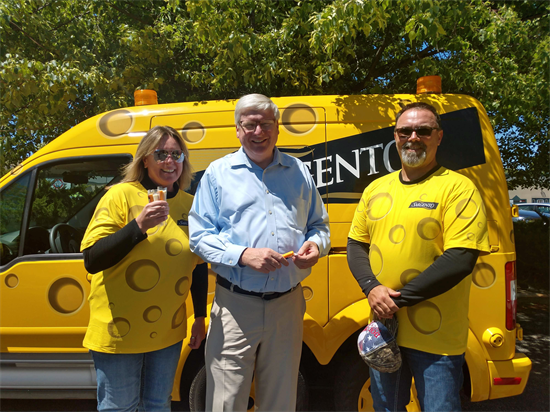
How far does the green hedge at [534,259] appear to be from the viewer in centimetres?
703

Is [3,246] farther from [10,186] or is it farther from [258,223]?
[258,223]

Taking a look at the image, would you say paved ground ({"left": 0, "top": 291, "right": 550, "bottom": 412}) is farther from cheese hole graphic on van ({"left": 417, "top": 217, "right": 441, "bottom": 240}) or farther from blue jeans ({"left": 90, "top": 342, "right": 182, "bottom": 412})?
cheese hole graphic on van ({"left": 417, "top": 217, "right": 441, "bottom": 240})

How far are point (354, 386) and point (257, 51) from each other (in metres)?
3.20

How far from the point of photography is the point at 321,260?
7.89 feet

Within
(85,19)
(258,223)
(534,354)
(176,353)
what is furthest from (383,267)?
(85,19)

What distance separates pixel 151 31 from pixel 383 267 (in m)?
3.94

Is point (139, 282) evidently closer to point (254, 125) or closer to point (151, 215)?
point (151, 215)

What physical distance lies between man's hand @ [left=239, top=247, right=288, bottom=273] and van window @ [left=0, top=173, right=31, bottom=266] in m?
2.01

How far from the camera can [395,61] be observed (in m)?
5.04

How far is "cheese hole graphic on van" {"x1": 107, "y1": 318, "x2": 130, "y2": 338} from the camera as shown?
1657 mm

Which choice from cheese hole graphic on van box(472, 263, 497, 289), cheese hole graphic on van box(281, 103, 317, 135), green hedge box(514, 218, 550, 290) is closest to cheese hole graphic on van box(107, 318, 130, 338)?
cheese hole graphic on van box(281, 103, 317, 135)

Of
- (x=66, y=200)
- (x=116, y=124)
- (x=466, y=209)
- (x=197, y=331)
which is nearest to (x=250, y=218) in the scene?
(x=197, y=331)

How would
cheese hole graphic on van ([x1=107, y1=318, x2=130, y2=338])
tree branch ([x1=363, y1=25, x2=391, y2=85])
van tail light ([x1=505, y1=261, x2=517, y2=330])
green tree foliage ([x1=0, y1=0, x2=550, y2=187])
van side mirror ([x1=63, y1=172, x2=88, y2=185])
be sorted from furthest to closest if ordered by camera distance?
tree branch ([x1=363, y1=25, x2=391, y2=85]) → green tree foliage ([x1=0, y1=0, x2=550, y2=187]) → van side mirror ([x1=63, y1=172, x2=88, y2=185]) → van tail light ([x1=505, y1=261, x2=517, y2=330]) → cheese hole graphic on van ([x1=107, y1=318, x2=130, y2=338])

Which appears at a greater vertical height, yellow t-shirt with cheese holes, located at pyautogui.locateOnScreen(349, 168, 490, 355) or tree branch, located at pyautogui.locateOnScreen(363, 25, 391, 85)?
tree branch, located at pyautogui.locateOnScreen(363, 25, 391, 85)
